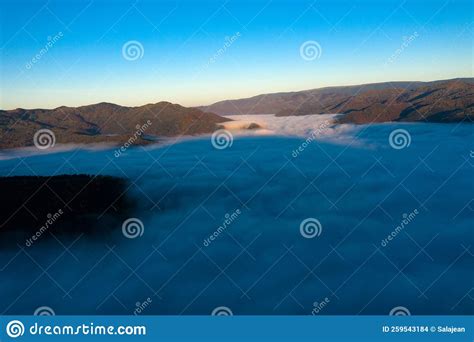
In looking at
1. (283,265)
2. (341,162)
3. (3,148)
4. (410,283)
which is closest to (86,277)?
(283,265)

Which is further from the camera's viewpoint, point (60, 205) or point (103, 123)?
point (103, 123)

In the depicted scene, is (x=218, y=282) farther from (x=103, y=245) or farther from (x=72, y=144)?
(x=72, y=144)

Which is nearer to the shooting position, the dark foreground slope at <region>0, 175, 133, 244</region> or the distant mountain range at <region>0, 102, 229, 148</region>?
the dark foreground slope at <region>0, 175, 133, 244</region>

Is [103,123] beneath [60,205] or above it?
above

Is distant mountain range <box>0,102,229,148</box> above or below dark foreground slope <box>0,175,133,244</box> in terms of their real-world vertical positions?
above

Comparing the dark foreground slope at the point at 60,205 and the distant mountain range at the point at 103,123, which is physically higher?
the distant mountain range at the point at 103,123

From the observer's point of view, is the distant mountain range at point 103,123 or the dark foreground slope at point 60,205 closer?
the dark foreground slope at point 60,205
